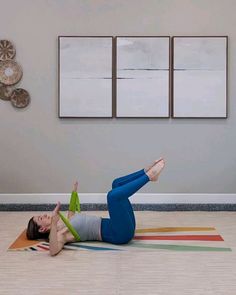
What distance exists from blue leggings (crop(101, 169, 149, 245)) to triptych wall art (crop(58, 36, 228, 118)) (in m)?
1.71

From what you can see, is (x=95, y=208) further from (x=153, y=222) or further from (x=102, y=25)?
(x=102, y=25)

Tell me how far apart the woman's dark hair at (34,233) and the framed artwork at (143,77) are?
190 cm

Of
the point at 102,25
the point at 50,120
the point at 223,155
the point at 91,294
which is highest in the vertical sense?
the point at 102,25

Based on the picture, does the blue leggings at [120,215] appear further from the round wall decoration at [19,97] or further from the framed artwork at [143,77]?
the round wall decoration at [19,97]

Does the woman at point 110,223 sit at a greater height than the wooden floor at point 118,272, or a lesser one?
greater

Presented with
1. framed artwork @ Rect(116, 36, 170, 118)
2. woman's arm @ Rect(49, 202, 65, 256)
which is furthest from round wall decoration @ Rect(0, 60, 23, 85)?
woman's arm @ Rect(49, 202, 65, 256)

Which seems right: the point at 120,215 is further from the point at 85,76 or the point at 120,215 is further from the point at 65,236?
the point at 85,76

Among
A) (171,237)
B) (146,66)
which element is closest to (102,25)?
(146,66)

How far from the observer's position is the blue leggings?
10.9 feet

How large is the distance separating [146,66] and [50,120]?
121 cm

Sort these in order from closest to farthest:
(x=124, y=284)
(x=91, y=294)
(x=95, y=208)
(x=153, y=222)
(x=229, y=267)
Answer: (x=91, y=294), (x=124, y=284), (x=229, y=267), (x=153, y=222), (x=95, y=208)

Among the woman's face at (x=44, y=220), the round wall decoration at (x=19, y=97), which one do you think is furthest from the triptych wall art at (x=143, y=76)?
the woman's face at (x=44, y=220)

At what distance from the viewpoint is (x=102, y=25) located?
507cm

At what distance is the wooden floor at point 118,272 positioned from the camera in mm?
2521
